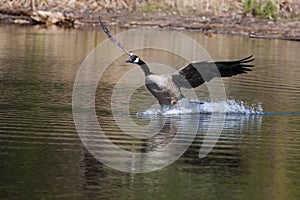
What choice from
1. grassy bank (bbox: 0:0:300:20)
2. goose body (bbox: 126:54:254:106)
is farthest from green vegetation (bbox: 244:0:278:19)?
goose body (bbox: 126:54:254:106)

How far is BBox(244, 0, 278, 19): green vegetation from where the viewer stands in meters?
36.8

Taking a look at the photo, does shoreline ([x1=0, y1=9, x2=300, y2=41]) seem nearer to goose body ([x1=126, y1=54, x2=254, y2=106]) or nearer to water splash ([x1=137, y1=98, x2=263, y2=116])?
water splash ([x1=137, y1=98, x2=263, y2=116])

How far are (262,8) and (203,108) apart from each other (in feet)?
74.8

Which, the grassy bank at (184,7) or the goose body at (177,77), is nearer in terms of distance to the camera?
the goose body at (177,77)

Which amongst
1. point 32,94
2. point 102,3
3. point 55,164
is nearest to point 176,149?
point 55,164

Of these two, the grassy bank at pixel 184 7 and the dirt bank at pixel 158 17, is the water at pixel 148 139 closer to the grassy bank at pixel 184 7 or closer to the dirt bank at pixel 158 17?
the dirt bank at pixel 158 17

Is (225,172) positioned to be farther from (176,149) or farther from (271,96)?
(271,96)

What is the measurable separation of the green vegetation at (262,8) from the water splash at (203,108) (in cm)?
2182

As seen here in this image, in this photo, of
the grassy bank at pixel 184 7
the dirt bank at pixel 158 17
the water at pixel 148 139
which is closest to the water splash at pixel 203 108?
the water at pixel 148 139

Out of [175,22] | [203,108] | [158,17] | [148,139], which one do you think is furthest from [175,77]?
[158,17]

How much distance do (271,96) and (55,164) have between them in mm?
7743

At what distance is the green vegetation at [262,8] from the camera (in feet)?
121

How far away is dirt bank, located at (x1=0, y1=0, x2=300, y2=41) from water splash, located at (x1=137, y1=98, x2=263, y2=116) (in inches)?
708

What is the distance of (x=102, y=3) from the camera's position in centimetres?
3675
